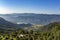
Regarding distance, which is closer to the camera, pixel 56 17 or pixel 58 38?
pixel 58 38

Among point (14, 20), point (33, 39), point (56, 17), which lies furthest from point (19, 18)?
point (33, 39)

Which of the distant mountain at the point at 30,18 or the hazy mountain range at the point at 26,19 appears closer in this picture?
the hazy mountain range at the point at 26,19

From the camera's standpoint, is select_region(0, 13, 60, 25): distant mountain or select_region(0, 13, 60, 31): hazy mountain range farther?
select_region(0, 13, 60, 25): distant mountain

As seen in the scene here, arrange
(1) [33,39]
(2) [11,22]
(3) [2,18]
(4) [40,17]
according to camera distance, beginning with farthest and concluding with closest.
→ (4) [40,17], (3) [2,18], (2) [11,22], (1) [33,39]

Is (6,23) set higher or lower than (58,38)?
lower

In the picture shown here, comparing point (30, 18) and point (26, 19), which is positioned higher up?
point (30, 18)

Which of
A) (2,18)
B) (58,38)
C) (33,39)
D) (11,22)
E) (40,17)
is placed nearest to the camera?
(58,38)

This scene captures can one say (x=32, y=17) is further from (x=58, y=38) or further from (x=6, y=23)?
(x=58, y=38)

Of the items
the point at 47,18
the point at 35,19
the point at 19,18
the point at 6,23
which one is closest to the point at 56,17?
the point at 47,18
